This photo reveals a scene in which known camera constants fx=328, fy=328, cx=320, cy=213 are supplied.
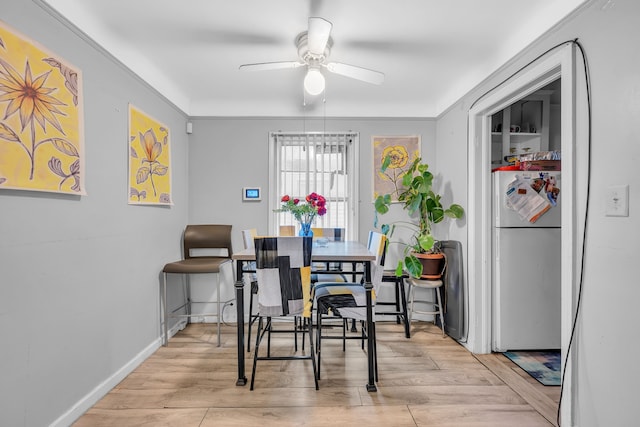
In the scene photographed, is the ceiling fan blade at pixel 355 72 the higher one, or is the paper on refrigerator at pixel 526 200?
the ceiling fan blade at pixel 355 72

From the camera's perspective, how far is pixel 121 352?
7.59 feet

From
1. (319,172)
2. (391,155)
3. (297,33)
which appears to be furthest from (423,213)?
(297,33)

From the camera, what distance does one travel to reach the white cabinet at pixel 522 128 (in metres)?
3.15

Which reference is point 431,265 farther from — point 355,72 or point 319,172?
point 355,72

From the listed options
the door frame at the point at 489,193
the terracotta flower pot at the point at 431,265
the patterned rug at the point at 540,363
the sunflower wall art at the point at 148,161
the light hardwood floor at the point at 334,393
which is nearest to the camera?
the door frame at the point at 489,193

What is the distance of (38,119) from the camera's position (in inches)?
63.5

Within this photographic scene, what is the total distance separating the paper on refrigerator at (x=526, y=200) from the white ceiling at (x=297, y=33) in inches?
36.8

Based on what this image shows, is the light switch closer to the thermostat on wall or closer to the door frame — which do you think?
the door frame

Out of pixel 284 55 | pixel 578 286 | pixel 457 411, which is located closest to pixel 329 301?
pixel 457 411

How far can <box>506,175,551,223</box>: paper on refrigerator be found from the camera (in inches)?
105

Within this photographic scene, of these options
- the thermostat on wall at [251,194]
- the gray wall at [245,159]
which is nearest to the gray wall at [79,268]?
the gray wall at [245,159]

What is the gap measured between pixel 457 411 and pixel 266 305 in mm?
1314

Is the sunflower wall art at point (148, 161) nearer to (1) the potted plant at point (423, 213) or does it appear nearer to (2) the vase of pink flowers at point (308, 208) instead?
(2) the vase of pink flowers at point (308, 208)

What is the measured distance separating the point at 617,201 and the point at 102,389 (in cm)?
302
